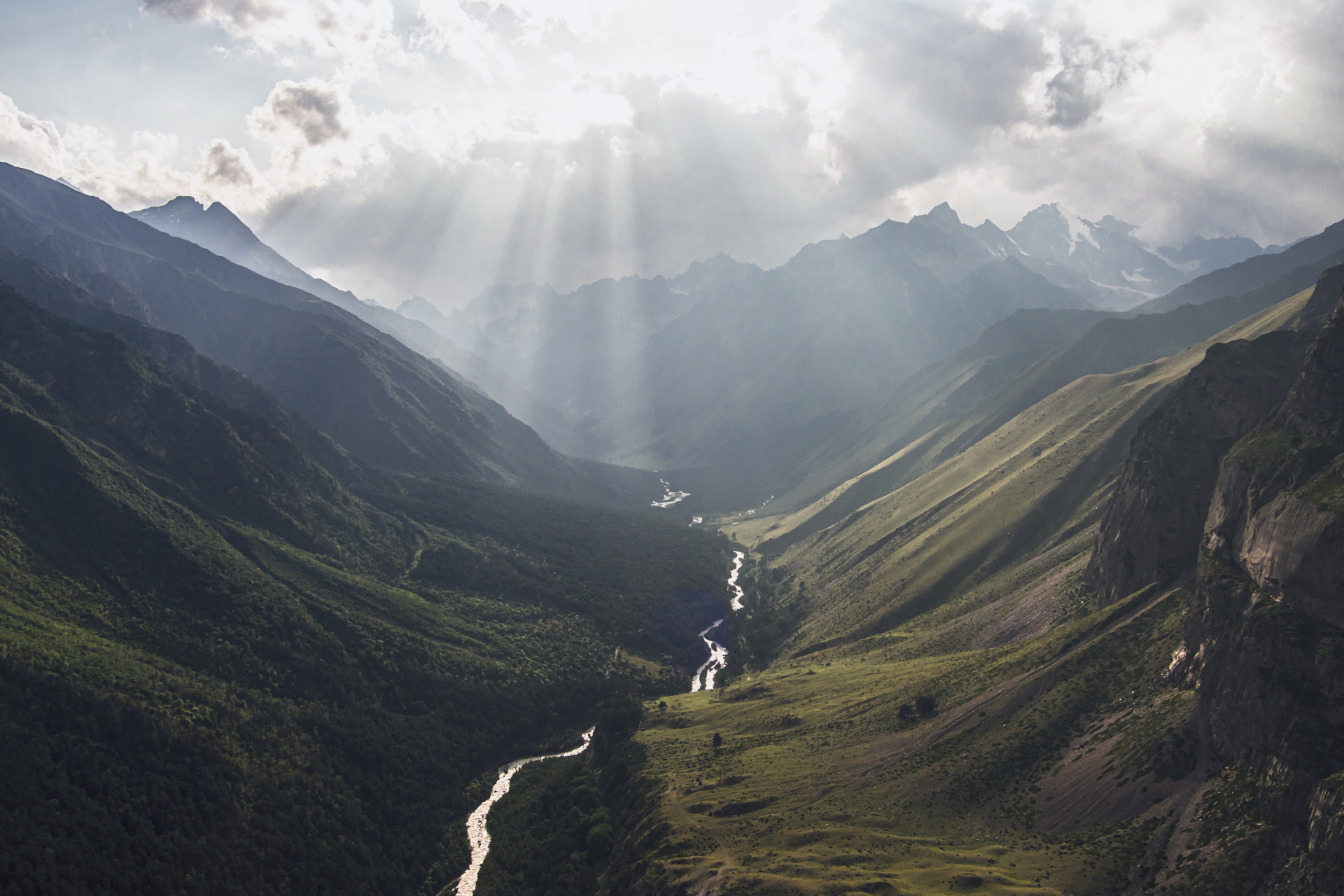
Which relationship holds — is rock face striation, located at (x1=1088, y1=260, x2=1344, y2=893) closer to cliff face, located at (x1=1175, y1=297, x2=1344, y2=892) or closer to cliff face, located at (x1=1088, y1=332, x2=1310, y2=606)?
cliff face, located at (x1=1175, y1=297, x2=1344, y2=892)

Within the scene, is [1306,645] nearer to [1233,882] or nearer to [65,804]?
[1233,882]

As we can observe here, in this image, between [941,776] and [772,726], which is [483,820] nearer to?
[772,726]

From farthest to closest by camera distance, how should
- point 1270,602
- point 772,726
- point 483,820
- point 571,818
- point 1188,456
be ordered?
point 483,820, point 772,726, point 571,818, point 1188,456, point 1270,602

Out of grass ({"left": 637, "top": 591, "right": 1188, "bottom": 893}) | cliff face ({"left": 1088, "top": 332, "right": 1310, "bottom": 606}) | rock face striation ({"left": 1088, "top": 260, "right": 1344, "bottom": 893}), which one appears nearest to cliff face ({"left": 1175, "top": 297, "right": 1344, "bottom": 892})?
rock face striation ({"left": 1088, "top": 260, "right": 1344, "bottom": 893})

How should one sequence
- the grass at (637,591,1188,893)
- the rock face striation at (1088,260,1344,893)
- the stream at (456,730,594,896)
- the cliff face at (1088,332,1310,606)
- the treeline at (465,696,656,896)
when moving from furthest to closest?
the stream at (456,730,594,896), the treeline at (465,696,656,896), the cliff face at (1088,332,1310,606), the grass at (637,591,1188,893), the rock face striation at (1088,260,1344,893)

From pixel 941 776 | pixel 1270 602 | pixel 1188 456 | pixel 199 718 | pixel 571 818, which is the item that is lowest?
pixel 571 818

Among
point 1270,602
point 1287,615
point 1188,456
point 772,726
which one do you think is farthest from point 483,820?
point 1188,456
